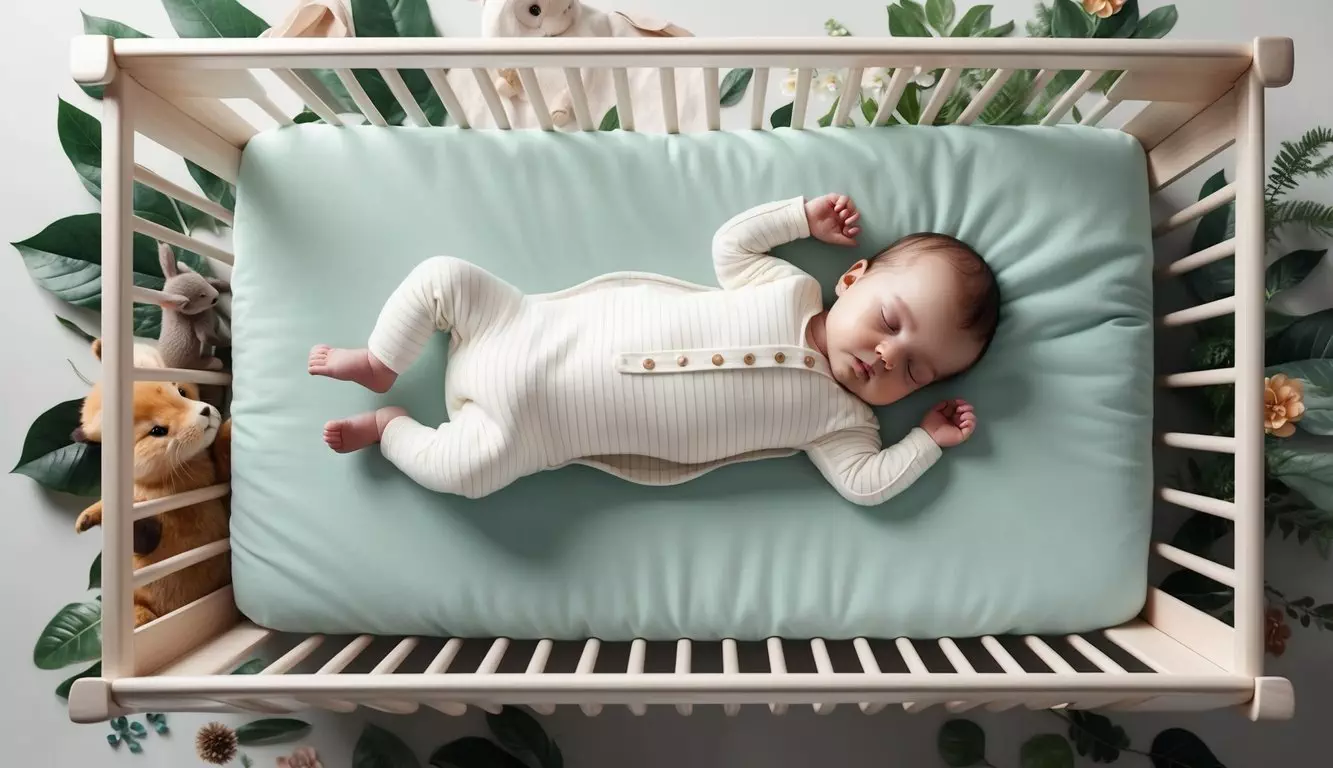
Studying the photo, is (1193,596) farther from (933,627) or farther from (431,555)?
(431,555)

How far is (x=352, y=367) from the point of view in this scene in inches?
48.5

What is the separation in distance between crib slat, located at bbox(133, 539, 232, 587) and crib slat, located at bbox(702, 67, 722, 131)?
1.08 metres

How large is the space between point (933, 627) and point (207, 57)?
1.37 m

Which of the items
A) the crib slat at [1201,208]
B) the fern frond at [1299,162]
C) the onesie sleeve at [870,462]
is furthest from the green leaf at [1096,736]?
the fern frond at [1299,162]

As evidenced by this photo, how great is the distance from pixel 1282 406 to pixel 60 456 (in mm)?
2214

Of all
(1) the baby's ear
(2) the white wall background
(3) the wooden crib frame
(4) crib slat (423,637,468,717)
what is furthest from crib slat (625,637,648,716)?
(1) the baby's ear

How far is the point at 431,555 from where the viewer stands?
1.30 metres

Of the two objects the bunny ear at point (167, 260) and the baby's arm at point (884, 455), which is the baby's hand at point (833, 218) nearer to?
the baby's arm at point (884, 455)

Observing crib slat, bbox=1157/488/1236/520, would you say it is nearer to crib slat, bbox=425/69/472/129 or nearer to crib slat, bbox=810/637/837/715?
crib slat, bbox=810/637/837/715

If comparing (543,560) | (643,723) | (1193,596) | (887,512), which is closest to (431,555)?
(543,560)

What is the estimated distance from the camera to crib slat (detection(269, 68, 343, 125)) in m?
1.12

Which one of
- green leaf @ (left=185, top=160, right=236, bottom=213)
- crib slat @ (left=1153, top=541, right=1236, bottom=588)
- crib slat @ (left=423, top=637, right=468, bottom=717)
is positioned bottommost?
crib slat @ (left=423, top=637, right=468, bottom=717)

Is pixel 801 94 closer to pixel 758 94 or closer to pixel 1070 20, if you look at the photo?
pixel 758 94

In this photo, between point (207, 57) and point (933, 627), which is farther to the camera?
point (933, 627)
